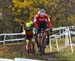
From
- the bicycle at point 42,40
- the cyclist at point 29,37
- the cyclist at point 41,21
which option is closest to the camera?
the cyclist at point 41,21

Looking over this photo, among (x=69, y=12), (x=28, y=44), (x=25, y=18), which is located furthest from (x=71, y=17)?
(x=28, y=44)

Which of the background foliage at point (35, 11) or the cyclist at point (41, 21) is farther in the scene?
the background foliage at point (35, 11)

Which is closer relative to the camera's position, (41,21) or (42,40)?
(41,21)

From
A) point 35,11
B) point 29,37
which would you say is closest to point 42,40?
point 29,37

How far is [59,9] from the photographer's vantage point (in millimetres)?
35781

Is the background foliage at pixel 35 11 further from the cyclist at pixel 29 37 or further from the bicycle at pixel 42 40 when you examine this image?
the bicycle at pixel 42 40

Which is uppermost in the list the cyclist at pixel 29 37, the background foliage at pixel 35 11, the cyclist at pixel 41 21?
the cyclist at pixel 41 21

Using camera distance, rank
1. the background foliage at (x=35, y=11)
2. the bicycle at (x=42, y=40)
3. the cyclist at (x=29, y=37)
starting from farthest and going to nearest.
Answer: the background foliage at (x=35, y=11)
the cyclist at (x=29, y=37)
the bicycle at (x=42, y=40)

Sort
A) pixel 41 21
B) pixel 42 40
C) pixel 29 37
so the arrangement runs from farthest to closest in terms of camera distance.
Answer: pixel 29 37
pixel 42 40
pixel 41 21

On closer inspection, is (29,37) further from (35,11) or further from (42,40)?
(35,11)

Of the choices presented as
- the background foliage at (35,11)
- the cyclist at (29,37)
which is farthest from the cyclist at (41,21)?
the background foliage at (35,11)

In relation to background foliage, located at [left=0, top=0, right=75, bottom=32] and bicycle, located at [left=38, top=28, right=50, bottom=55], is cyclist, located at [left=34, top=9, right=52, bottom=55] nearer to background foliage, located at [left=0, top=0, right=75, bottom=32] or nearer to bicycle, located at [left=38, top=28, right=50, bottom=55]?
bicycle, located at [left=38, top=28, right=50, bottom=55]

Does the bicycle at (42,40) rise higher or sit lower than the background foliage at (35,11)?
higher

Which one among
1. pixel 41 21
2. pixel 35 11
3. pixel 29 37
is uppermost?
pixel 41 21
